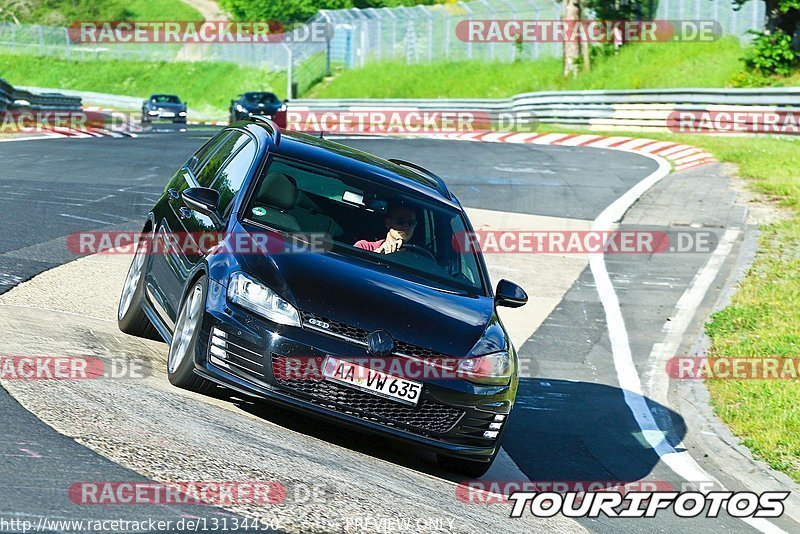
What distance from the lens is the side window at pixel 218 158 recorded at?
8398 mm

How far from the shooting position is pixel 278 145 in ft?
26.1

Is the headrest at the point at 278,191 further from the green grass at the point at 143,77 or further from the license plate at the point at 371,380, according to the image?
the green grass at the point at 143,77

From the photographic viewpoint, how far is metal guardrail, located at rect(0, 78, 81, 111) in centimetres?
2842

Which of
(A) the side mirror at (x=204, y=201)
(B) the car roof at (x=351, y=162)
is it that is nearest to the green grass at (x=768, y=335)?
(B) the car roof at (x=351, y=162)

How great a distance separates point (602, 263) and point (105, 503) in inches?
399

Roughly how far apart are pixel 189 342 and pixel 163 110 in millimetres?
41370

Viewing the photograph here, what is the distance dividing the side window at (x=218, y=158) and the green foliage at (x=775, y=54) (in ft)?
92.0

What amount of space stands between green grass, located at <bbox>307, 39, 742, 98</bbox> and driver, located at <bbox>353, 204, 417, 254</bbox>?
30753 mm

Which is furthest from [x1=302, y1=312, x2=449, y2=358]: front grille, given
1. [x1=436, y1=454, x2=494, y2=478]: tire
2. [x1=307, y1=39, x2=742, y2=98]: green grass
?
[x1=307, y1=39, x2=742, y2=98]: green grass

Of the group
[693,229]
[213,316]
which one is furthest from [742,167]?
[213,316]

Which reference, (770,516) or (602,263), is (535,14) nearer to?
(602,263)

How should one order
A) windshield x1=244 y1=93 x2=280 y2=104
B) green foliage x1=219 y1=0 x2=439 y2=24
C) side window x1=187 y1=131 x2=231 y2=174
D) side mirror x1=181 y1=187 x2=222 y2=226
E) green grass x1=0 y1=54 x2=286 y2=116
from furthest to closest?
1. green foliage x1=219 y1=0 x2=439 y2=24
2. green grass x1=0 y1=54 x2=286 y2=116
3. windshield x1=244 y1=93 x2=280 y2=104
4. side window x1=187 y1=131 x2=231 y2=174
5. side mirror x1=181 y1=187 x2=222 y2=226

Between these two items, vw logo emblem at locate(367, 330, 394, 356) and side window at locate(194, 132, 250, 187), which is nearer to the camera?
vw logo emblem at locate(367, 330, 394, 356)

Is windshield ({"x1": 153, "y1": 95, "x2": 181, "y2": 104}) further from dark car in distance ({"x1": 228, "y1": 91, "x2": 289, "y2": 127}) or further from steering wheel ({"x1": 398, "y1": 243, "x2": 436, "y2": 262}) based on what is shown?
steering wheel ({"x1": 398, "y1": 243, "x2": 436, "y2": 262})
